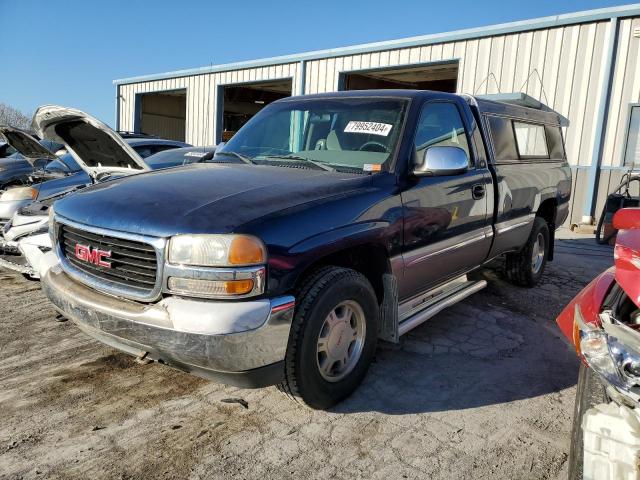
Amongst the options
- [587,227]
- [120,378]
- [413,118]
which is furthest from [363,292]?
[587,227]

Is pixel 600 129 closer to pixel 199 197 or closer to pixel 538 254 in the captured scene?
pixel 538 254

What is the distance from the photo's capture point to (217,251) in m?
2.33

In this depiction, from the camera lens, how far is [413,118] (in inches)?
137

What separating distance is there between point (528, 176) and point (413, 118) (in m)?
2.13

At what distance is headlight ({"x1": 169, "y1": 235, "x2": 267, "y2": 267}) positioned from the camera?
2.33 m

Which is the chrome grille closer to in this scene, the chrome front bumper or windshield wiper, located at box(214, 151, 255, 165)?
the chrome front bumper

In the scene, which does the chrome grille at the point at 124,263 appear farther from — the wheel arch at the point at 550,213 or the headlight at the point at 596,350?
the wheel arch at the point at 550,213

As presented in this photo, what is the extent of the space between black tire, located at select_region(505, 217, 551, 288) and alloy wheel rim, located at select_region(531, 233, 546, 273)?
1.5 inches

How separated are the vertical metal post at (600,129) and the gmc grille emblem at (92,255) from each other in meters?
10.7

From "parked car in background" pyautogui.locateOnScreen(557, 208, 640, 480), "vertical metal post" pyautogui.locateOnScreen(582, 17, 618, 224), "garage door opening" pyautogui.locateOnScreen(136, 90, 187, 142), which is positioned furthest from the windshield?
"garage door opening" pyautogui.locateOnScreen(136, 90, 187, 142)

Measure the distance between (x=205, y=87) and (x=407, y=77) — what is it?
723cm

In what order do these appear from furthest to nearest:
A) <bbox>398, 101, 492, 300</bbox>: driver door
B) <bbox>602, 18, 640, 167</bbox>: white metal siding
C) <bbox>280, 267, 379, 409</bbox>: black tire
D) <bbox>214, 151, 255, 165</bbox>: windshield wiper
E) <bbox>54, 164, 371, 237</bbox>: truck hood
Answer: <bbox>602, 18, 640, 167</bbox>: white metal siding
<bbox>214, 151, 255, 165</bbox>: windshield wiper
<bbox>398, 101, 492, 300</bbox>: driver door
<bbox>280, 267, 379, 409</bbox>: black tire
<bbox>54, 164, 371, 237</bbox>: truck hood

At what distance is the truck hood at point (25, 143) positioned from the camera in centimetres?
566

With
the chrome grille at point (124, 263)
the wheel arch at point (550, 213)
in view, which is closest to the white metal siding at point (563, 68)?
the wheel arch at point (550, 213)
